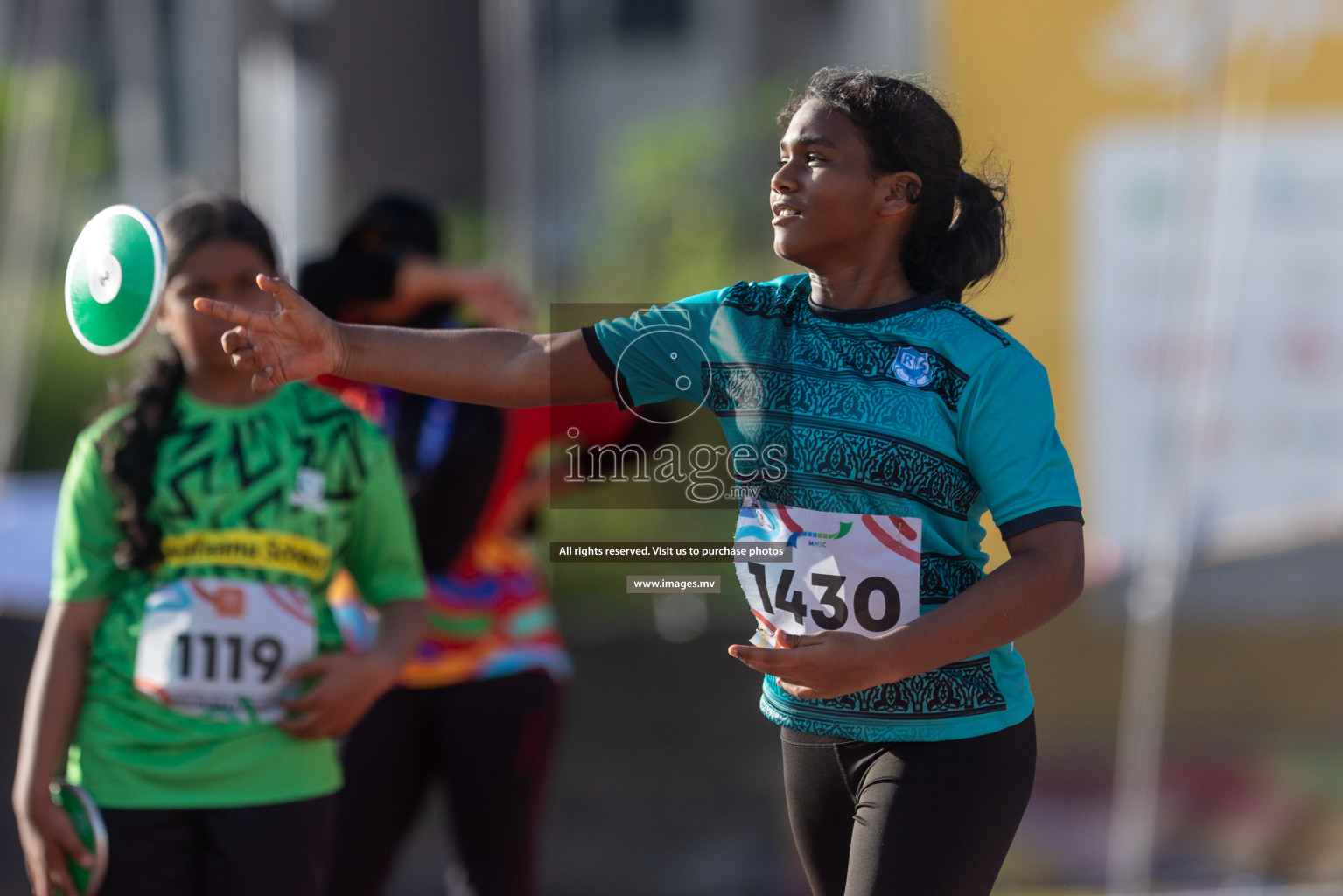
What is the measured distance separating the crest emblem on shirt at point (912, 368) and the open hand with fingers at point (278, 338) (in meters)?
0.73

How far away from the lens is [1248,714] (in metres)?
6.06

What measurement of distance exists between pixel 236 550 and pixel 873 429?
1.11m

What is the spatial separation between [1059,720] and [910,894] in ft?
14.8

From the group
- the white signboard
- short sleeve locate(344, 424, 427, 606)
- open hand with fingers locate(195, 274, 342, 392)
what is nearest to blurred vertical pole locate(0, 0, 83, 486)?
short sleeve locate(344, 424, 427, 606)

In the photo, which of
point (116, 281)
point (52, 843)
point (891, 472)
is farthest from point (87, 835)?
point (891, 472)

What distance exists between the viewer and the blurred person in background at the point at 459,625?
2.97 meters

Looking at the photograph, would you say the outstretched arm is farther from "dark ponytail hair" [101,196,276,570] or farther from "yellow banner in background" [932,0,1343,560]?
"yellow banner in background" [932,0,1343,560]

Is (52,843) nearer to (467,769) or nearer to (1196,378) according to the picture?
(467,769)

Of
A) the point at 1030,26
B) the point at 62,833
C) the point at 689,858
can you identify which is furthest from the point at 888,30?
the point at 62,833

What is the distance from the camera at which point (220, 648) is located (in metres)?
2.18

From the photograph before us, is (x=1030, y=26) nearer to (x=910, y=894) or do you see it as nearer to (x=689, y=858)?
(x=689, y=858)

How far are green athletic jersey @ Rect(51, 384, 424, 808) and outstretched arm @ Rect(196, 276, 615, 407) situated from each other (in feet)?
1.74

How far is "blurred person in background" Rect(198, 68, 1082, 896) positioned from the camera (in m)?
1.67

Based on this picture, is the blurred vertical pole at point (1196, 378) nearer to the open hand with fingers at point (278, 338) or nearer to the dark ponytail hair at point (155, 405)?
the dark ponytail hair at point (155, 405)
